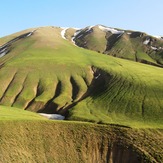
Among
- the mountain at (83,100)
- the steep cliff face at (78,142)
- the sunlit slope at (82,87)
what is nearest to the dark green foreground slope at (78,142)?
the steep cliff face at (78,142)

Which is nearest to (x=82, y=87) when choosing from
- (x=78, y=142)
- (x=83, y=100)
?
(x=83, y=100)

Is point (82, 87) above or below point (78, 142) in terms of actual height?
below

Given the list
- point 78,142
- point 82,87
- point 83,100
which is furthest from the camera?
point 82,87

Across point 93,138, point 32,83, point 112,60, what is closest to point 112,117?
point 93,138

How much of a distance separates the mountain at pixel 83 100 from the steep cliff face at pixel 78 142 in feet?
0.58

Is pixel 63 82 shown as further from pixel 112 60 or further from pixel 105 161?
pixel 105 161

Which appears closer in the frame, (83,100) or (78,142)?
(78,142)

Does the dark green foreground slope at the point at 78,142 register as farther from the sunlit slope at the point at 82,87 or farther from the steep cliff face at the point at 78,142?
the sunlit slope at the point at 82,87

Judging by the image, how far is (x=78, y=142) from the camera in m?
63.9

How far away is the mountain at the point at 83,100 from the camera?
205 ft

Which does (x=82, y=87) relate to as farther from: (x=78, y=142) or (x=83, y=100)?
(x=78, y=142)

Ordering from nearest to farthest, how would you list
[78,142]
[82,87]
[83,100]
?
[78,142] < [83,100] < [82,87]

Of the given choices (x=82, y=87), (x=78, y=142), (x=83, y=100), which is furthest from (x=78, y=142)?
(x=82, y=87)

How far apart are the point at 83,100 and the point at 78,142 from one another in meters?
46.9
